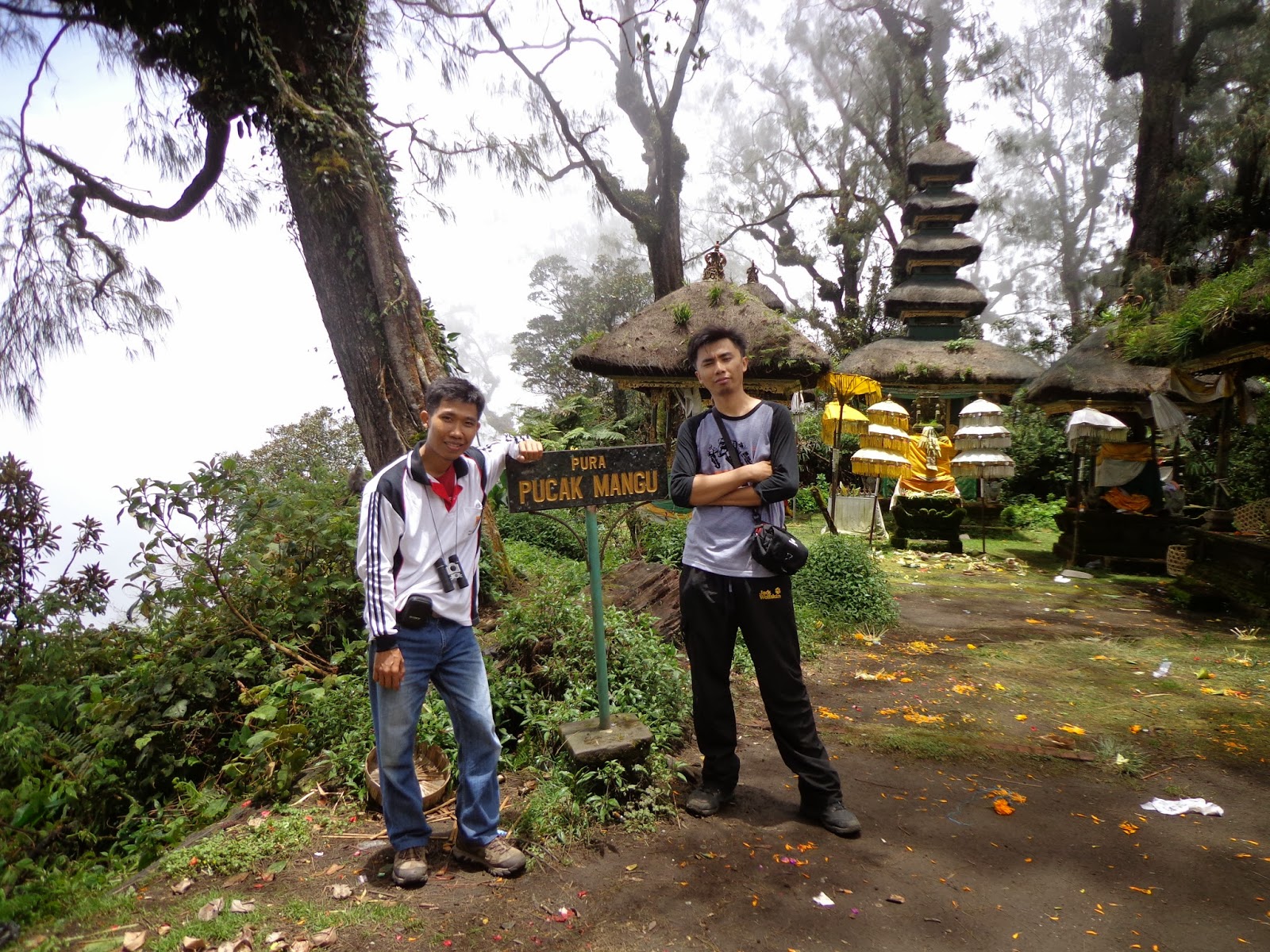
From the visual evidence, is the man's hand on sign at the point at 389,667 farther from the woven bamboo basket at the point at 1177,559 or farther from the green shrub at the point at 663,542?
the woven bamboo basket at the point at 1177,559

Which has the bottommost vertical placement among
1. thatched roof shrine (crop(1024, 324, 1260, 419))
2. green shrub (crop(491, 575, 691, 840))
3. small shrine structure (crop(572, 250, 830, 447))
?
green shrub (crop(491, 575, 691, 840))

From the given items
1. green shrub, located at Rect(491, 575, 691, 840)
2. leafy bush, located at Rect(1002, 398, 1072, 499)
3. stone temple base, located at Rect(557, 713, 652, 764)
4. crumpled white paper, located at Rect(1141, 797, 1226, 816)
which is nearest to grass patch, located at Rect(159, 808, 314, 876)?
green shrub, located at Rect(491, 575, 691, 840)

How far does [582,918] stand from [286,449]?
1226 cm

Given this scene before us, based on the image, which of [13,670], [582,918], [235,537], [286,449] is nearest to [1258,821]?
[582,918]

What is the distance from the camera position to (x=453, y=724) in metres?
2.66

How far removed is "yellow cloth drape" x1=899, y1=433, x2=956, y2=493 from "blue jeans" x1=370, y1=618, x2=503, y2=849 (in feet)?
31.4

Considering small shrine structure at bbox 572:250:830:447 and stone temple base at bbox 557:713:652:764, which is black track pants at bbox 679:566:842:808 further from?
small shrine structure at bbox 572:250:830:447

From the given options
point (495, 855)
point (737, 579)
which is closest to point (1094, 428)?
point (737, 579)

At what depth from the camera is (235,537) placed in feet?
14.7

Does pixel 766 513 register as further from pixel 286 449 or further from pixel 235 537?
pixel 286 449

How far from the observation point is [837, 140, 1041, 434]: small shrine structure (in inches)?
581

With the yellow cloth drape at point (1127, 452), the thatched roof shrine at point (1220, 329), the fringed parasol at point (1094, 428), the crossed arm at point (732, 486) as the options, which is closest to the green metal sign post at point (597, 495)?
the crossed arm at point (732, 486)

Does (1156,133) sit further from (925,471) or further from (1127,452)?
(925,471)

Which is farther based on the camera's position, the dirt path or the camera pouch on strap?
the camera pouch on strap
